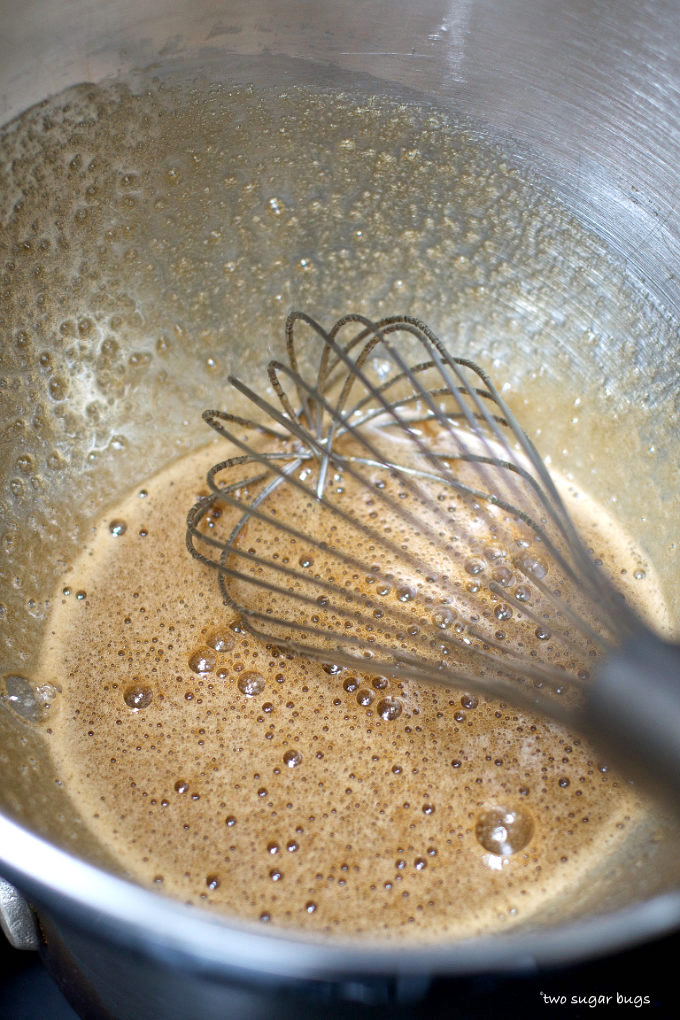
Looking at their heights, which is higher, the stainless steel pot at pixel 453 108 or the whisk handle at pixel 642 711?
the stainless steel pot at pixel 453 108

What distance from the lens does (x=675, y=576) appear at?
69 cm

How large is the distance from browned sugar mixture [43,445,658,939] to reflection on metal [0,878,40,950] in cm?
6

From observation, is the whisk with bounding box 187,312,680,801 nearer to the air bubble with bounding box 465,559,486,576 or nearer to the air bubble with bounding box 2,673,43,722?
the air bubble with bounding box 465,559,486,576

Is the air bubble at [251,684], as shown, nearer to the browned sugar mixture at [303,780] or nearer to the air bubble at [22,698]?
the browned sugar mixture at [303,780]

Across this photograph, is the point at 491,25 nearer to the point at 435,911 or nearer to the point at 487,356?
the point at 487,356

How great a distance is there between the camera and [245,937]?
0.34 m

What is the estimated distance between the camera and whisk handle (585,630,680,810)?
441 millimetres

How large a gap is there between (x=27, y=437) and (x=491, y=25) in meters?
0.46

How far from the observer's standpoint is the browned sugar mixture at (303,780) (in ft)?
1.81

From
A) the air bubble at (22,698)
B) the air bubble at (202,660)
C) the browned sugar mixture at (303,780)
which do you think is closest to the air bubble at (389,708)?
the browned sugar mixture at (303,780)

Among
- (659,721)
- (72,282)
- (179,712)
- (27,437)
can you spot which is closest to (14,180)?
(72,282)

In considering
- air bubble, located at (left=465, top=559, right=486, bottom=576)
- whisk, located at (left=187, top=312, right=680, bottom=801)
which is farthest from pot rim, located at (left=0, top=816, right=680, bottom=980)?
air bubble, located at (left=465, top=559, right=486, bottom=576)

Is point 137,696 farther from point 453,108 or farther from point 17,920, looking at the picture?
point 453,108

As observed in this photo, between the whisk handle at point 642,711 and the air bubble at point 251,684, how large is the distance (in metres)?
0.26
